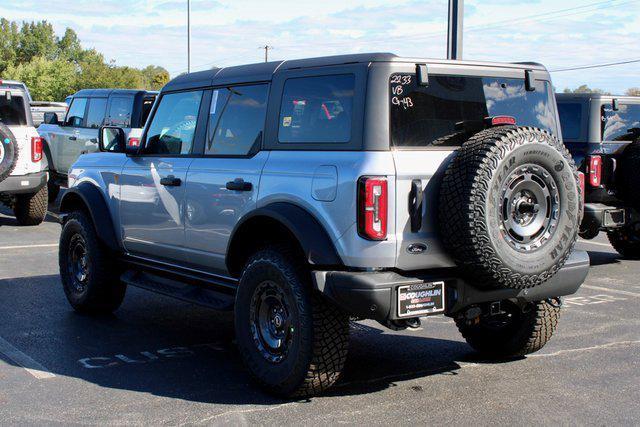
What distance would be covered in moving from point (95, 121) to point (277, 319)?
10.9 m

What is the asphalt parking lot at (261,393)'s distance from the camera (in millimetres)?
5027

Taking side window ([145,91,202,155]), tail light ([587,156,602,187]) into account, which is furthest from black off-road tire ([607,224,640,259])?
side window ([145,91,202,155])

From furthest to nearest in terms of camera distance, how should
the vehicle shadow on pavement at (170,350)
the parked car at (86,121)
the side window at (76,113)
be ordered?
the side window at (76,113) < the parked car at (86,121) < the vehicle shadow on pavement at (170,350)

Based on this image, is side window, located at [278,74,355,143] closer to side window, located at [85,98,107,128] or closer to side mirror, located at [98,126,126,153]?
side mirror, located at [98,126,126,153]

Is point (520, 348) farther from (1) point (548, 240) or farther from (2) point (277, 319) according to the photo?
(2) point (277, 319)

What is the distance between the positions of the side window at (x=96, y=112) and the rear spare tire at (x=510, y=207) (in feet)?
36.7

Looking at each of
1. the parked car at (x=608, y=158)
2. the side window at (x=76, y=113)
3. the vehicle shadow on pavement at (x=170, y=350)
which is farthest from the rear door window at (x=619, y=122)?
the side window at (x=76, y=113)

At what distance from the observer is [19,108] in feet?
43.7

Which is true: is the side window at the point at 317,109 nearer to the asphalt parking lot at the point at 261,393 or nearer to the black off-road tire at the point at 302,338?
the black off-road tire at the point at 302,338

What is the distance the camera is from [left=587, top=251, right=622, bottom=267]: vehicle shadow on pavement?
1102 centimetres

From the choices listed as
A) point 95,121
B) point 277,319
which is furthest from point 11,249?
point 277,319

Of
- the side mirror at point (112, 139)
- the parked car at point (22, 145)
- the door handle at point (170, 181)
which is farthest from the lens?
the parked car at point (22, 145)

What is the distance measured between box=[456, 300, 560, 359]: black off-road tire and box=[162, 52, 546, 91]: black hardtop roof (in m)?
1.64

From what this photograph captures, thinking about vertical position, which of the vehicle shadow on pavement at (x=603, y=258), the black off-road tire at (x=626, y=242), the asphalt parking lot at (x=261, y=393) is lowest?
the asphalt parking lot at (x=261, y=393)
